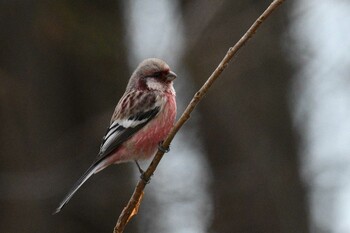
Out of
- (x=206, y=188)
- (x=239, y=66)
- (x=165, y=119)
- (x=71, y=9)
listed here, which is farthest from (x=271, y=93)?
(x=165, y=119)

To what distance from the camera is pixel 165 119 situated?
752 cm

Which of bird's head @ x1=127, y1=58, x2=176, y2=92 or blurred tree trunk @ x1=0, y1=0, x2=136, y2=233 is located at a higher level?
bird's head @ x1=127, y1=58, x2=176, y2=92

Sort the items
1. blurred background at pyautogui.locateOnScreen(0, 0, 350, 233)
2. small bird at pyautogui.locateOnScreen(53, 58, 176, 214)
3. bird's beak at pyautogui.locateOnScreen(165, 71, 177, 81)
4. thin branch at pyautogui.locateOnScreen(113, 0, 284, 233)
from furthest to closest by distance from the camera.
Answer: blurred background at pyautogui.locateOnScreen(0, 0, 350, 233)
bird's beak at pyautogui.locateOnScreen(165, 71, 177, 81)
small bird at pyautogui.locateOnScreen(53, 58, 176, 214)
thin branch at pyautogui.locateOnScreen(113, 0, 284, 233)

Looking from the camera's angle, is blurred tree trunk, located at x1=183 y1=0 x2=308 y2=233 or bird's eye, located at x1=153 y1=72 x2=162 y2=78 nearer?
bird's eye, located at x1=153 y1=72 x2=162 y2=78

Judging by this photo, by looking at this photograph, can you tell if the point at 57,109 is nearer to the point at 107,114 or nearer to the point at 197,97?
the point at 107,114

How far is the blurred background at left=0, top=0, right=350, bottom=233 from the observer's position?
1128 cm

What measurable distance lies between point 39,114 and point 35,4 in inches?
66.4

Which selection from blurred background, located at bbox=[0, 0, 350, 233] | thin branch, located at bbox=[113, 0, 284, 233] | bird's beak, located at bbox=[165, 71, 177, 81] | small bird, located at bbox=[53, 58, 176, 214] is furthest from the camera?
blurred background, located at bbox=[0, 0, 350, 233]

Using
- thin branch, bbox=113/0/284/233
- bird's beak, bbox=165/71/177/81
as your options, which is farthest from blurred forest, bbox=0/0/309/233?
thin branch, bbox=113/0/284/233

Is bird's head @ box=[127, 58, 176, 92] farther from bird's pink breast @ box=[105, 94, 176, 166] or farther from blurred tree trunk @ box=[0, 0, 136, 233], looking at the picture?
blurred tree trunk @ box=[0, 0, 136, 233]

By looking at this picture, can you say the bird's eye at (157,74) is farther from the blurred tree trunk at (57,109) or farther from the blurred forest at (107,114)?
the blurred tree trunk at (57,109)

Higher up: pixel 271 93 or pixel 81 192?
pixel 271 93

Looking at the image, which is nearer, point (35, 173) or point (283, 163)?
point (35, 173)

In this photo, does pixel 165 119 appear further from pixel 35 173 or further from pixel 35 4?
pixel 35 4
